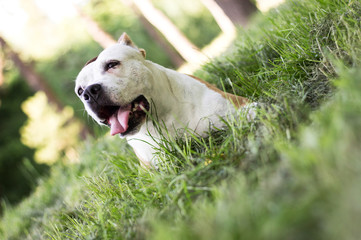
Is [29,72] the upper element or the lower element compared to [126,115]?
upper

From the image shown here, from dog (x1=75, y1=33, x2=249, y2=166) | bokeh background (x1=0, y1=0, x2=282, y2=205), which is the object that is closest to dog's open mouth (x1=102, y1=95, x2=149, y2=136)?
dog (x1=75, y1=33, x2=249, y2=166)

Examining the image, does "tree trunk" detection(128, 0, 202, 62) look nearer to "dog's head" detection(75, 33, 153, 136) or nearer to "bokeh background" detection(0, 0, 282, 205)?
"bokeh background" detection(0, 0, 282, 205)

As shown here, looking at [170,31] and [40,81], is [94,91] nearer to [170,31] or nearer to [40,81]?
[170,31]

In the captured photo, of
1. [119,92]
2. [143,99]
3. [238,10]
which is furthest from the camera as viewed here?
[238,10]

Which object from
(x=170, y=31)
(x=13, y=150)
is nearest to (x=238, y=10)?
(x=170, y=31)

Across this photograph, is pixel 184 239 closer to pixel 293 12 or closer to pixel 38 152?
pixel 293 12

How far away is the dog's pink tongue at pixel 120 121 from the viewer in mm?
2377

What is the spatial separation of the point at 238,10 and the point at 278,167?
4.41 m

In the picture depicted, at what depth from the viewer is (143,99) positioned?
2480 mm

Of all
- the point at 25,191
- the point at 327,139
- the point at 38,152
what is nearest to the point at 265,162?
the point at 327,139

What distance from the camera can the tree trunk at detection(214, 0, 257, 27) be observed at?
17.2 ft

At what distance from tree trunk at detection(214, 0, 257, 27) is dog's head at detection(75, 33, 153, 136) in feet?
10.3

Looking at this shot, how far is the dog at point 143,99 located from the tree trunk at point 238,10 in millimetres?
2878

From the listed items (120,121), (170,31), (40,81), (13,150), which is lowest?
(120,121)
